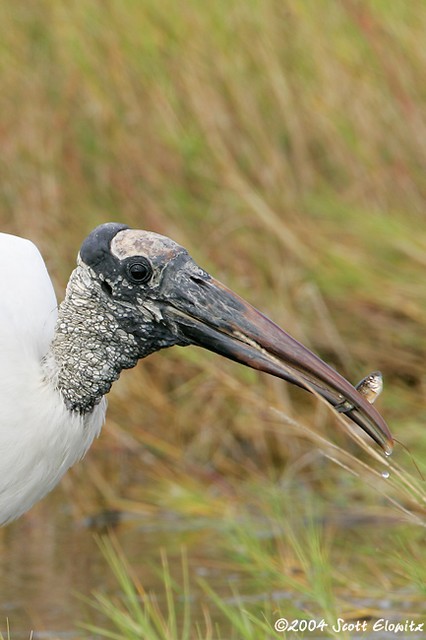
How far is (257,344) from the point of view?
308 centimetres

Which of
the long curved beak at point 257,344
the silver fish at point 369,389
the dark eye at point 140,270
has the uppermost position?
the dark eye at point 140,270

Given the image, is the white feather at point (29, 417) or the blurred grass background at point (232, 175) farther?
the blurred grass background at point (232, 175)

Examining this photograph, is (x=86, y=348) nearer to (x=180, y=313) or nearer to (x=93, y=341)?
(x=93, y=341)

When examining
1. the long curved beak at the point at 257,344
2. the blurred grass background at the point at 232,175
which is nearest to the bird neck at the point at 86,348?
the long curved beak at the point at 257,344

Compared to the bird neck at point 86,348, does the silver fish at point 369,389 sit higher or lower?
lower

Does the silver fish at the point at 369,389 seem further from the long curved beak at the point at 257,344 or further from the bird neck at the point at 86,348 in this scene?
the bird neck at the point at 86,348

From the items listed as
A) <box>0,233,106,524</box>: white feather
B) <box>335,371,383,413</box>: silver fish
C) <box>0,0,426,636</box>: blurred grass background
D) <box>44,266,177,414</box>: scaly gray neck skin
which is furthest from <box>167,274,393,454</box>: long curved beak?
<box>0,0,426,636</box>: blurred grass background

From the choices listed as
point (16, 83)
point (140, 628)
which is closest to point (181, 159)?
point (16, 83)

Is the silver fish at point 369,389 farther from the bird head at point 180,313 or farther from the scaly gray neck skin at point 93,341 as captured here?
the scaly gray neck skin at point 93,341

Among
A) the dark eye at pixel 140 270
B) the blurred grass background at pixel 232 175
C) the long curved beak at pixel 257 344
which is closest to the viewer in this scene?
the long curved beak at pixel 257 344

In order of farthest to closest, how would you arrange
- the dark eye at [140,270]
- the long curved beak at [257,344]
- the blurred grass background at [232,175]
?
the blurred grass background at [232,175], the dark eye at [140,270], the long curved beak at [257,344]

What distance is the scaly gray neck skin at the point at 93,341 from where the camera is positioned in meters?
3.25

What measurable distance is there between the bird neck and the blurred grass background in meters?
2.02

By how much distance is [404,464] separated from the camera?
4.62 m
